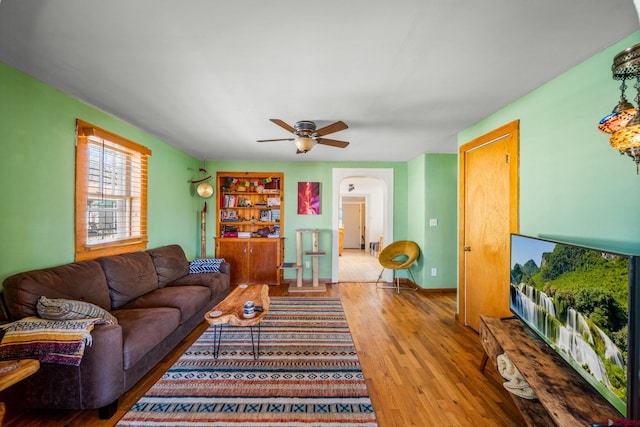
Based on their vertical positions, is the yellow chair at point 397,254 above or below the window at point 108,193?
below

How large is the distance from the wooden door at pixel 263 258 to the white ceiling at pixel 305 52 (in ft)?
9.10

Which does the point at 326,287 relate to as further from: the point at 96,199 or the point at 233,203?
the point at 96,199

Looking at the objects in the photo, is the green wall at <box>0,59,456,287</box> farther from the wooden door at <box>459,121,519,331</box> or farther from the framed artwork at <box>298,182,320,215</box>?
the wooden door at <box>459,121,519,331</box>

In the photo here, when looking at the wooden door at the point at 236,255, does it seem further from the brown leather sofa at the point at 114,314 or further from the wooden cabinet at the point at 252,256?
the brown leather sofa at the point at 114,314

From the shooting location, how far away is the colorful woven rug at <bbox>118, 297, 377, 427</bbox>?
181 centimetres

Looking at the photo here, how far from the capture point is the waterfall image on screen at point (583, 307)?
1.16 meters

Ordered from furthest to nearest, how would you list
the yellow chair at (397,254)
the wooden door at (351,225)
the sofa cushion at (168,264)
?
the wooden door at (351,225), the yellow chair at (397,254), the sofa cushion at (168,264)

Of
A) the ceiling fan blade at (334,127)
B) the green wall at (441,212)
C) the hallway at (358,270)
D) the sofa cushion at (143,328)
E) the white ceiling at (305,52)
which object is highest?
the white ceiling at (305,52)

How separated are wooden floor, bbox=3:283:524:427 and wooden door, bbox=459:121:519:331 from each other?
0.48 m

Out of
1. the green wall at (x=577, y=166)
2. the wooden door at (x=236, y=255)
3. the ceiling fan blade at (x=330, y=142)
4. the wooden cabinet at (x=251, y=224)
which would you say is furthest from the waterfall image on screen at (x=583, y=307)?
the wooden door at (x=236, y=255)

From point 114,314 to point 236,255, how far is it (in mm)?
2795

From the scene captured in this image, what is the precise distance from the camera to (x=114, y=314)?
2.39 m

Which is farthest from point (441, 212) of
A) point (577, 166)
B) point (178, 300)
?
point (178, 300)

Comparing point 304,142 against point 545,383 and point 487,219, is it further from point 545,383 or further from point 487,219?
point 545,383
